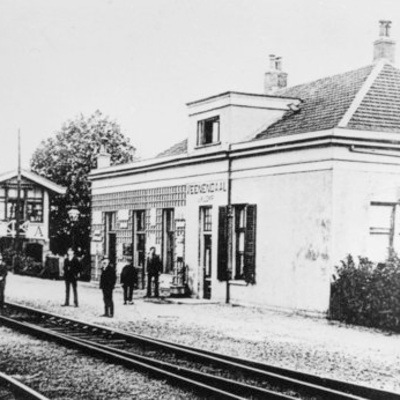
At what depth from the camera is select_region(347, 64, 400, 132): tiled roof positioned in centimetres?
1902

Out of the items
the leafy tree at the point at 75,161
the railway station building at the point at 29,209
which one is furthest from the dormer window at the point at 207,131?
the leafy tree at the point at 75,161

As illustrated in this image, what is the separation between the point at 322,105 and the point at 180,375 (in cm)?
1223

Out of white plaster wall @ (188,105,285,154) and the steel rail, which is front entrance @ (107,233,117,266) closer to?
white plaster wall @ (188,105,285,154)

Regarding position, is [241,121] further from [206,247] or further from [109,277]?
[109,277]

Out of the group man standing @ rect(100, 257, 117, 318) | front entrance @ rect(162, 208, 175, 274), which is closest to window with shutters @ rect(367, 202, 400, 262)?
man standing @ rect(100, 257, 117, 318)

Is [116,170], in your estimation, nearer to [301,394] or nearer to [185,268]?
[185,268]

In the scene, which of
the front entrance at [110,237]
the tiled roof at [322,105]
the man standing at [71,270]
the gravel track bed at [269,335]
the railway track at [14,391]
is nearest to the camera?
the railway track at [14,391]

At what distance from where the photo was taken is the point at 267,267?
20.3 meters

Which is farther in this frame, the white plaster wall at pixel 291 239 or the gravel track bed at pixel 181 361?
the white plaster wall at pixel 291 239

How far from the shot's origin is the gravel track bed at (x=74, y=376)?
368 inches

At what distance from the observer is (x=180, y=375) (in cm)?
1076

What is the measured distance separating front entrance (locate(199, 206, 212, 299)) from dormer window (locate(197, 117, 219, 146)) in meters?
1.96

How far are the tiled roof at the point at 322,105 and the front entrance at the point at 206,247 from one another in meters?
2.90

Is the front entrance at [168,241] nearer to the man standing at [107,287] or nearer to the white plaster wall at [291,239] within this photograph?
the white plaster wall at [291,239]
